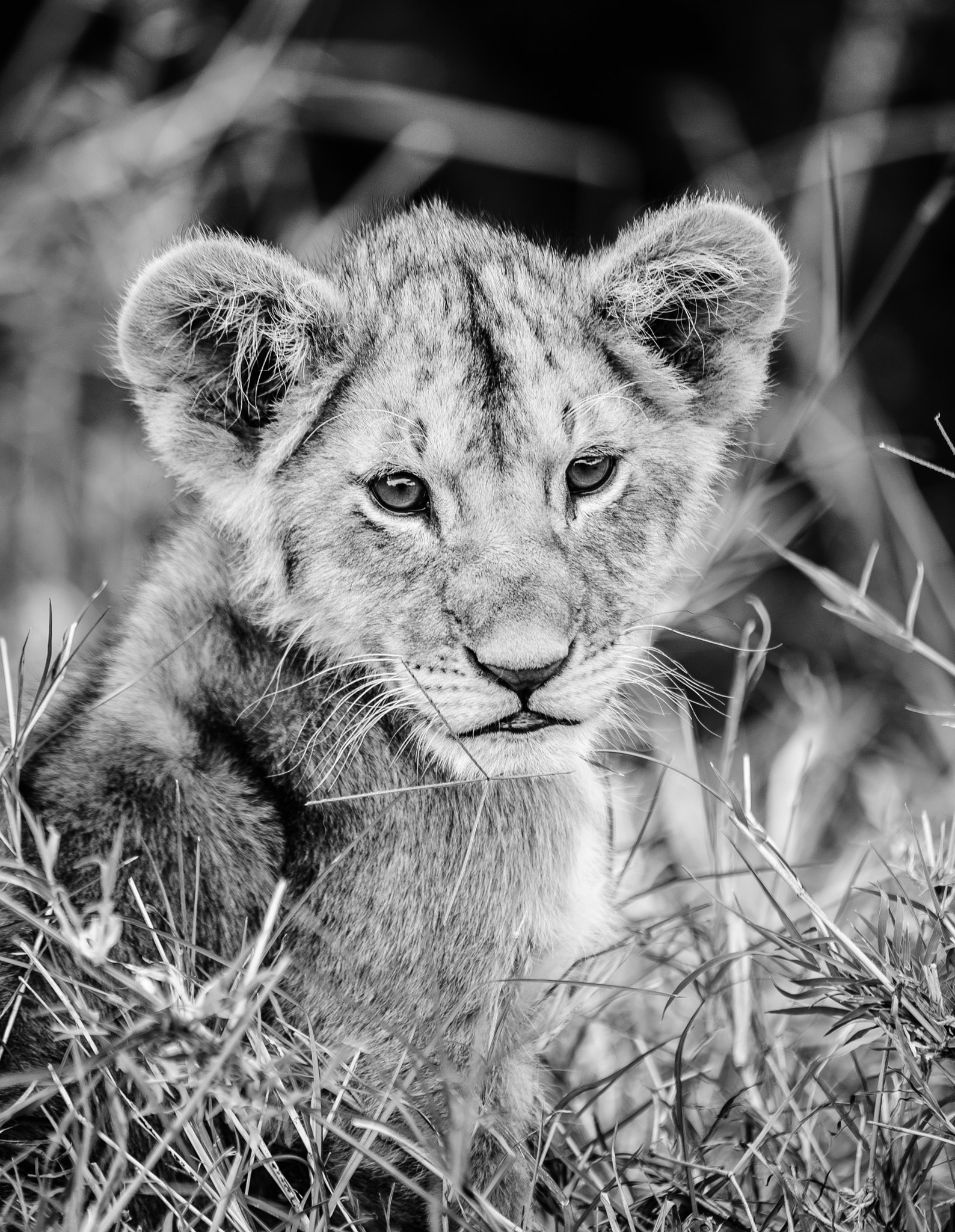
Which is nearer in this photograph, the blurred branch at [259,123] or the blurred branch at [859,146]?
the blurred branch at [259,123]

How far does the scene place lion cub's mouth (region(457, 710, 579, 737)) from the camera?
9.02ft

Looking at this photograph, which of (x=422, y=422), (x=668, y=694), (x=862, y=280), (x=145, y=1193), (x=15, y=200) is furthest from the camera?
(x=862, y=280)

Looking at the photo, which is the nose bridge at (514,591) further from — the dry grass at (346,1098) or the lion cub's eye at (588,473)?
the dry grass at (346,1098)

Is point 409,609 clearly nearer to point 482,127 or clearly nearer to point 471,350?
point 471,350

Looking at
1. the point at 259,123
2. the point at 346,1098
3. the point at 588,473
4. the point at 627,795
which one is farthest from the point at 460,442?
the point at 259,123

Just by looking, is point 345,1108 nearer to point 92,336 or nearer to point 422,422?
point 422,422

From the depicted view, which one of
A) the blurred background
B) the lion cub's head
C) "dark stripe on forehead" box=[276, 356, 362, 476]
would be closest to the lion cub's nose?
the lion cub's head

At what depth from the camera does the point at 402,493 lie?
294cm

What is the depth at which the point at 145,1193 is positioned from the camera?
243 cm

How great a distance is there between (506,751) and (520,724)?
0.31ft

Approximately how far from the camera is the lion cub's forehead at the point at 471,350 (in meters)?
2.88

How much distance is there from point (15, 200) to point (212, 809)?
4.34 m

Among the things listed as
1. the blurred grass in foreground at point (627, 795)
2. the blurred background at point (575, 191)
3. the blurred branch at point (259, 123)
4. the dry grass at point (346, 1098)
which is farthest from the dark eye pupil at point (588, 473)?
the blurred branch at point (259, 123)

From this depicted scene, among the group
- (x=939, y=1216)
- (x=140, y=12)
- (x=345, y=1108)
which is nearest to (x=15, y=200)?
(x=140, y=12)
